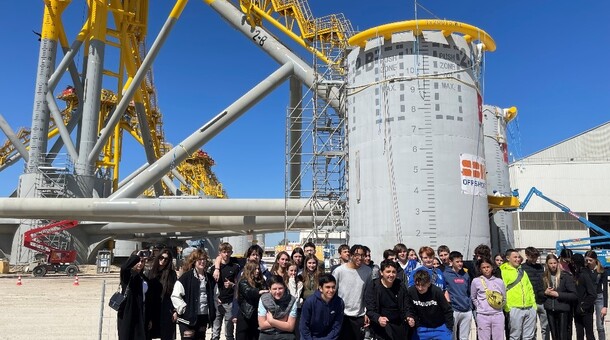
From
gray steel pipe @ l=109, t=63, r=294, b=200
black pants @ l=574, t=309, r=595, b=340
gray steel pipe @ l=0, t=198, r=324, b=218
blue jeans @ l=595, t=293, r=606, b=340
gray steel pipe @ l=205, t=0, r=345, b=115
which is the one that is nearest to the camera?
black pants @ l=574, t=309, r=595, b=340

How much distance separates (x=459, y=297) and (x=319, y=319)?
107 inches

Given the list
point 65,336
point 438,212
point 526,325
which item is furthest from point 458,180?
point 65,336

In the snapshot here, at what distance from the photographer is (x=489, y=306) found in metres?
6.19

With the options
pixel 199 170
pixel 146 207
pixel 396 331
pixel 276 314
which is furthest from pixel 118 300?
pixel 199 170

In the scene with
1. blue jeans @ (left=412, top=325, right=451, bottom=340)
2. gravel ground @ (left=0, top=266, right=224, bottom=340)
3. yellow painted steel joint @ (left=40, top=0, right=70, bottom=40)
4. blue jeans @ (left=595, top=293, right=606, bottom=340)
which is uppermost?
yellow painted steel joint @ (left=40, top=0, right=70, bottom=40)

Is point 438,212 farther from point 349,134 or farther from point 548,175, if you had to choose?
point 548,175

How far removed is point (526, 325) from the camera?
6.46 metres

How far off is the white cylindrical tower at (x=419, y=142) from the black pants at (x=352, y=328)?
706 centimetres

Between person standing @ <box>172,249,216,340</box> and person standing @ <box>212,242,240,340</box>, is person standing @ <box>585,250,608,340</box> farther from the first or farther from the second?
person standing @ <box>172,249,216,340</box>

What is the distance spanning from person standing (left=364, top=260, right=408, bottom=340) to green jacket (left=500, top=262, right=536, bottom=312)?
2046 millimetres

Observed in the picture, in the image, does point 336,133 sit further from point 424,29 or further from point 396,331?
point 396,331

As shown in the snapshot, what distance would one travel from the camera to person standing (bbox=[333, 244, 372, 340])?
564 centimetres

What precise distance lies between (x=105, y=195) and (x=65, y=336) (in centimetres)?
1887

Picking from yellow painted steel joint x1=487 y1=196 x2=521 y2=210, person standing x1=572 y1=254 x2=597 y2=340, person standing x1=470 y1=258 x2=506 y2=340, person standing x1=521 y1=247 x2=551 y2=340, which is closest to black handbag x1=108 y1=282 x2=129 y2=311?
person standing x1=470 y1=258 x2=506 y2=340
